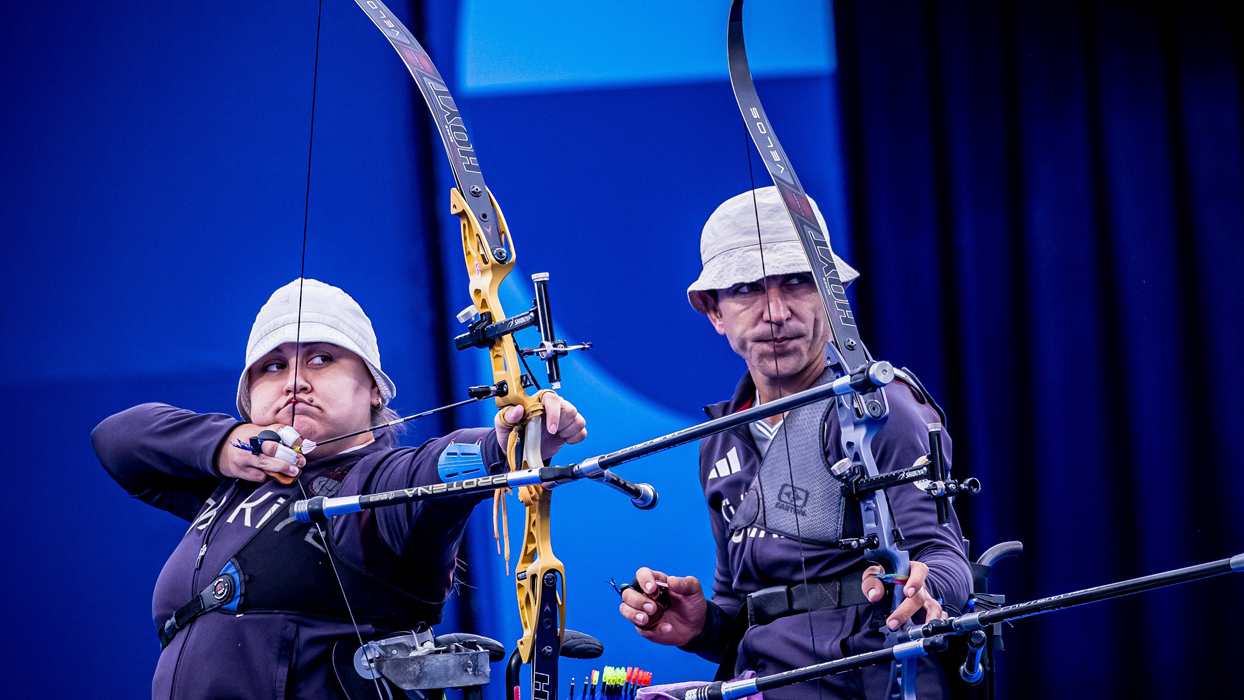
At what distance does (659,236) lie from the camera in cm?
250

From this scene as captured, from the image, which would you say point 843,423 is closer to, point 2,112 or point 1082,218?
point 1082,218

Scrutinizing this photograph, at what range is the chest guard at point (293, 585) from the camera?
1521 mm

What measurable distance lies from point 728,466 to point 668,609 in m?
0.23

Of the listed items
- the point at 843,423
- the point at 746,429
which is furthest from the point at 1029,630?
the point at 843,423

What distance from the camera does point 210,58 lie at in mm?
2465

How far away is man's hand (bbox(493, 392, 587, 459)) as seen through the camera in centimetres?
135

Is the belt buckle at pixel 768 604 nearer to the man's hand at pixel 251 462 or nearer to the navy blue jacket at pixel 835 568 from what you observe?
the navy blue jacket at pixel 835 568

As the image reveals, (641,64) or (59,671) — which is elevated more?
(641,64)

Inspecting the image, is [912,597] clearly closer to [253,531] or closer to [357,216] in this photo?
[253,531]

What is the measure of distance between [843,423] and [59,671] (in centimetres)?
190

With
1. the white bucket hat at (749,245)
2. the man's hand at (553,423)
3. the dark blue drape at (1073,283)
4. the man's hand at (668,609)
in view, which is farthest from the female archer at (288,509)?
the dark blue drape at (1073,283)

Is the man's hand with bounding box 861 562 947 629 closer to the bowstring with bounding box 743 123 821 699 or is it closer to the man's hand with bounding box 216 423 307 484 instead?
the bowstring with bounding box 743 123 821 699

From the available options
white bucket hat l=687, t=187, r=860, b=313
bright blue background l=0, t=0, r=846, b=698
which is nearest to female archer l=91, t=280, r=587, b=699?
white bucket hat l=687, t=187, r=860, b=313

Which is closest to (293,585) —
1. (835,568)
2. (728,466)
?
(728,466)
